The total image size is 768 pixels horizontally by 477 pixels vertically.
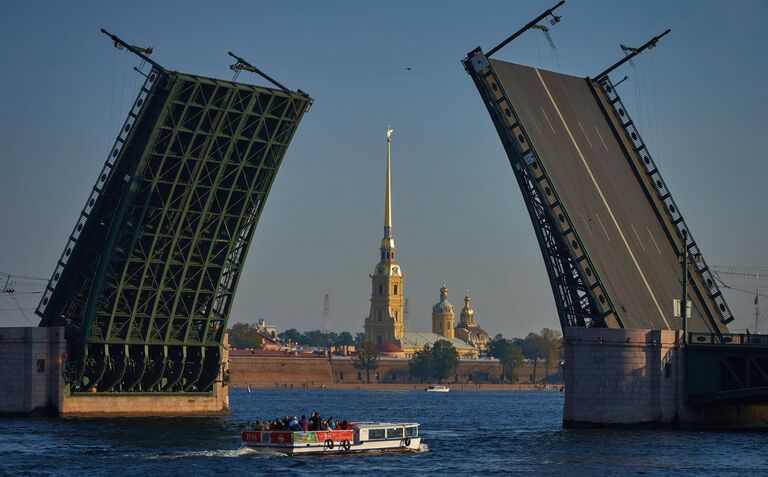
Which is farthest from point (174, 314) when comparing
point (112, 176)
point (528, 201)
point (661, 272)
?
point (661, 272)

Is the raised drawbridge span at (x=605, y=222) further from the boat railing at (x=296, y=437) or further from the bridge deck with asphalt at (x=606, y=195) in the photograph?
the boat railing at (x=296, y=437)

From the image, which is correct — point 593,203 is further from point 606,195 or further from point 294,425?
point 294,425

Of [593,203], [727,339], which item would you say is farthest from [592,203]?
[727,339]

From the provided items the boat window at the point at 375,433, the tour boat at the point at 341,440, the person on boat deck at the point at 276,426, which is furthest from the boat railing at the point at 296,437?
the boat window at the point at 375,433

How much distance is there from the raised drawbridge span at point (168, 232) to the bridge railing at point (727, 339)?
66.2 ft

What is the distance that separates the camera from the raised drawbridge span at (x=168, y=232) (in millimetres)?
68500

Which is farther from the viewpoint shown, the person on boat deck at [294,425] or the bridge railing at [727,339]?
the bridge railing at [727,339]

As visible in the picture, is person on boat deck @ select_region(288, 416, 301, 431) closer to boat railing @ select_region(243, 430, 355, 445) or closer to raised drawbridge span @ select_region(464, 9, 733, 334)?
boat railing @ select_region(243, 430, 355, 445)

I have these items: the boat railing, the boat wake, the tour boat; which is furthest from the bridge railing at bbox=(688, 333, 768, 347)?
the boat wake

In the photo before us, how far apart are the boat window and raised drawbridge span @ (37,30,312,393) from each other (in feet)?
51.4

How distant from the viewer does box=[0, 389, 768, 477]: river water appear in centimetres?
5388

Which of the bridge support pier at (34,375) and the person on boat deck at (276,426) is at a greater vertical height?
the bridge support pier at (34,375)

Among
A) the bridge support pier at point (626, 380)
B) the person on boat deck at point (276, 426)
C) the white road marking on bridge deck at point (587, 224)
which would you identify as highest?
the white road marking on bridge deck at point (587, 224)

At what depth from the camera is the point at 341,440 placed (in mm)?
59531
